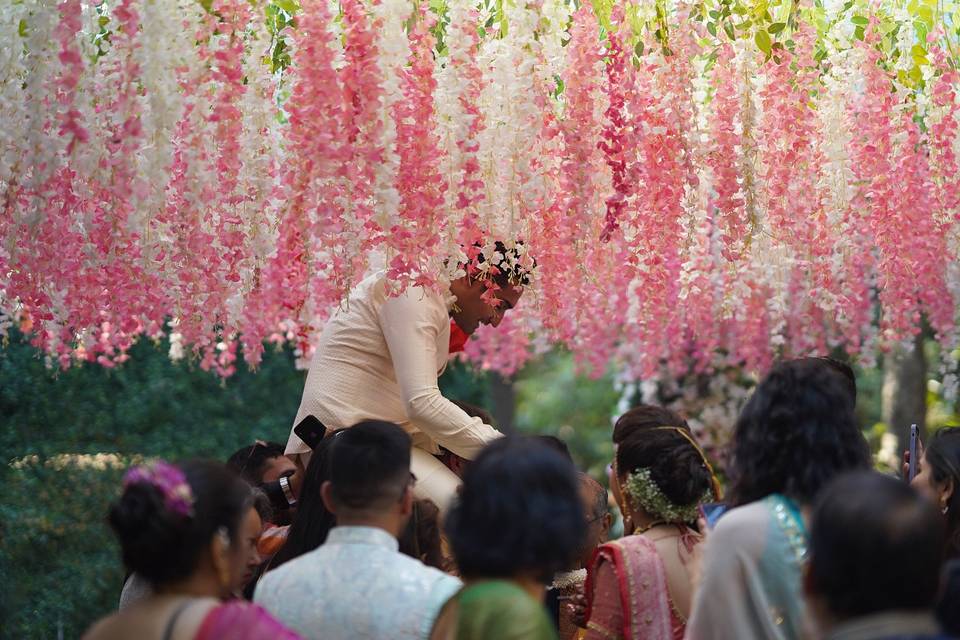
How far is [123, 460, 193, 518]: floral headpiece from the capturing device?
223 centimetres

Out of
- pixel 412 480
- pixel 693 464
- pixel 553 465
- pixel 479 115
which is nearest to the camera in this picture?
pixel 553 465

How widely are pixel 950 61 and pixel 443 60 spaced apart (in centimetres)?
200

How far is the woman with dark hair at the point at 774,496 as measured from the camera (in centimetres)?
229

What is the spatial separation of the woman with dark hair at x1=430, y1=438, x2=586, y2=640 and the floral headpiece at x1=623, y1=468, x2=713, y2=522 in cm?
101

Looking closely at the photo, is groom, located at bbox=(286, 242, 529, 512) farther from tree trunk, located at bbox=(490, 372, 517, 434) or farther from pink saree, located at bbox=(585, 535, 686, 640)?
tree trunk, located at bbox=(490, 372, 517, 434)

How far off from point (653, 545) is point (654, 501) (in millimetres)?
119

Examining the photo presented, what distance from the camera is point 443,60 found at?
434 cm

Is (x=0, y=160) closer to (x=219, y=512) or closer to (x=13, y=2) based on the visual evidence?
(x=13, y=2)

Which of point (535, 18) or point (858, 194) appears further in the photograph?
point (858, 194)

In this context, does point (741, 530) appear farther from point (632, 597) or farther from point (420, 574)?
point (632, 597)

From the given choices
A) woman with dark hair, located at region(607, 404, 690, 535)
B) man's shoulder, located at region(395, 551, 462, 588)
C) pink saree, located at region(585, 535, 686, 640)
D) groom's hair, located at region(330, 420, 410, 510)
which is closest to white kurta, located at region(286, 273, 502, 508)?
woman with dark hair, located at region(607, 404, 690, 535)

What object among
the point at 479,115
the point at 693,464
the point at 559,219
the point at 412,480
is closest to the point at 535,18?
the point at 479,115

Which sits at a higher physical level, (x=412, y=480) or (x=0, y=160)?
(x=0, y=160)

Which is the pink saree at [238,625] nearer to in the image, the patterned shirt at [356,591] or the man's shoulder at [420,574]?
the patterned shirt at [356,591]
